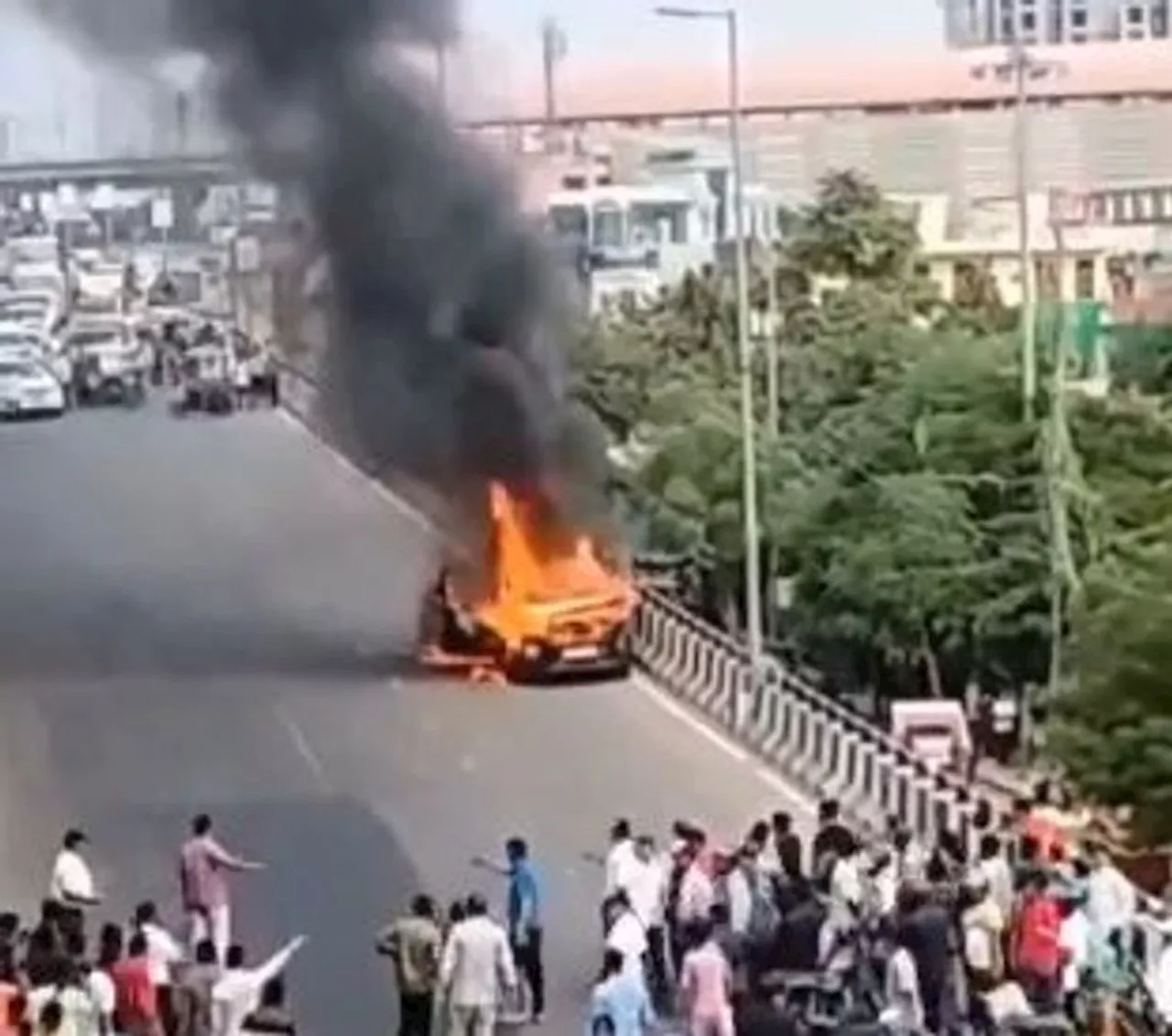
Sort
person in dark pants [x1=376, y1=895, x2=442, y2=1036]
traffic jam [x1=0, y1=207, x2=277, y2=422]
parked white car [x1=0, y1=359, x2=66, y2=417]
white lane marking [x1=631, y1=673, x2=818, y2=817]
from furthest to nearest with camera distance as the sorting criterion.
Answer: traffic jam [x1=0, y1=207, x2=277, y2=422], parked white car [x1=0, y1=359, x2=66, y2=417], white lane marking [x1=631, y1=673, x2=818, y2=817], person in dark pants [x1=376, y1=895, x2=442, y2=1036]

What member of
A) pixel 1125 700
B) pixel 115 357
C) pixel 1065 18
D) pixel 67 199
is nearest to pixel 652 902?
pixel 1125 700

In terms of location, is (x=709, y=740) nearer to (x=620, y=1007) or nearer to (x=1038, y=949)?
(x=1038, y=949)

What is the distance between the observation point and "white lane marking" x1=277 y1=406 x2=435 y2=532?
46.0 meters

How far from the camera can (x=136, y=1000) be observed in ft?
55.0

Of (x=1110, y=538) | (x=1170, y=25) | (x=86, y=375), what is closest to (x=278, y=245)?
(x=1110, y=538)

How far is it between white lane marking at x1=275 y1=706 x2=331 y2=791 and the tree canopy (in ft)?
17.2

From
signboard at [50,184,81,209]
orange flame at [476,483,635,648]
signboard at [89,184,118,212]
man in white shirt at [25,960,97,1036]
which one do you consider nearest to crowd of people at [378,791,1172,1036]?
man in white shirt at [25,960,97,1036]

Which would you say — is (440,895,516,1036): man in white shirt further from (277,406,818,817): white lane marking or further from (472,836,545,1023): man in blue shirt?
(277,406,818,817): white lane marking

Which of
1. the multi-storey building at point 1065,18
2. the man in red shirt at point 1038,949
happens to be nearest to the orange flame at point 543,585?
the man in red shirt at point 1038,949

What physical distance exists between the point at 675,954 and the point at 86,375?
188 feet

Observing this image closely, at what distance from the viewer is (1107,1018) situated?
52.5 ft

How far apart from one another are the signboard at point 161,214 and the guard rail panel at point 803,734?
3449 inches

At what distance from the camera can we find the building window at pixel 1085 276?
8662 cm

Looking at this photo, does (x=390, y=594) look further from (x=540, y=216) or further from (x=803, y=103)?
(x=803, y=103)
